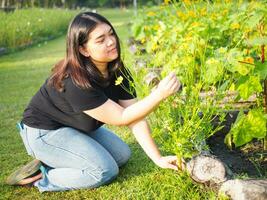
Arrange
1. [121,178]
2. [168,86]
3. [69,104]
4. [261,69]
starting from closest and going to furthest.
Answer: [168,86]
[261,69]
[69,104]
[121,178]

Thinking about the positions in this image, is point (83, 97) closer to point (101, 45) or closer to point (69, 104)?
point (69, 104)

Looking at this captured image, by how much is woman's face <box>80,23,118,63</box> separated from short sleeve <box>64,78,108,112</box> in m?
0.19

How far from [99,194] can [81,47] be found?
818 mm

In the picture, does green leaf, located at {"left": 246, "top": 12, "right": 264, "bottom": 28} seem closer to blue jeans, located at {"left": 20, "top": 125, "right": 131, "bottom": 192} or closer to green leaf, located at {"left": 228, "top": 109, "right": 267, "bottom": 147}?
green leaf, located at {"left": 228, "top": 109, "right": 267, "bottom": 147}

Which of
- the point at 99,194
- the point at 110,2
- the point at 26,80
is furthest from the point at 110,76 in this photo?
the point at 110,2

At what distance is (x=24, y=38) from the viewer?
9.59m

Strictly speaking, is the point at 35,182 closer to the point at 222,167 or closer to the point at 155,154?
the point at 155,154

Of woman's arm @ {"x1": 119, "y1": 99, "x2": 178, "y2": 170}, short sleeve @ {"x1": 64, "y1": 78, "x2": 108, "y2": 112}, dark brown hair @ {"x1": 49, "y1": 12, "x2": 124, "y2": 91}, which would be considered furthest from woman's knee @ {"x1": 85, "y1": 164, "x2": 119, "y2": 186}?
dark brown hair @ {"x1": 49, "y1": 12, "x2": 124, "y2": 91}

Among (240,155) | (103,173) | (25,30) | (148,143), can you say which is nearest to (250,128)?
(240,155)

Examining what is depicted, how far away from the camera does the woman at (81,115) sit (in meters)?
2.29

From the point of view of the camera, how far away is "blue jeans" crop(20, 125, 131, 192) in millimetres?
2453

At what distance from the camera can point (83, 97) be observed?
2273mm

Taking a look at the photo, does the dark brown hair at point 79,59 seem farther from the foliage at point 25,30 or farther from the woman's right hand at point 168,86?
the foliage at point 25,30

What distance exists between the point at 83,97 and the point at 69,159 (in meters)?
0.44
